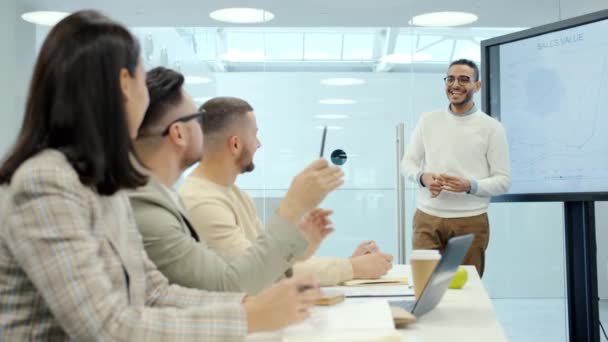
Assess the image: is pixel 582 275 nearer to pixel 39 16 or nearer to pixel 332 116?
pixel 332 116

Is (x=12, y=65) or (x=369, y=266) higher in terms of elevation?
(x=12, y=65)

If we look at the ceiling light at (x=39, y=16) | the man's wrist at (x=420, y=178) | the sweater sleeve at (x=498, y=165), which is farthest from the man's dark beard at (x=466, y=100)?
the ceiling light at (x=39, y=16)

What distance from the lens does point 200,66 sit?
539cm

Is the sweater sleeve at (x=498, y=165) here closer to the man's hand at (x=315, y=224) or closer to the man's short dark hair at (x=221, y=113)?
the man's short dark hair at (x=221, y=113)

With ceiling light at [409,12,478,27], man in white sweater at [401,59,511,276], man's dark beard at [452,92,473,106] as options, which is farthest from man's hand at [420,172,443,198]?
ceiling light at [409,12,478,27]

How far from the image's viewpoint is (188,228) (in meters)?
1.45

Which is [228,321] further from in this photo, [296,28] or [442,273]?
[296,28]

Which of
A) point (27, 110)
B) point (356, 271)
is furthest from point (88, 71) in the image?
point (356, 271)

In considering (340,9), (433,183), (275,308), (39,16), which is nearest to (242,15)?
(340,9)

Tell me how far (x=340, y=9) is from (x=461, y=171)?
6.62 feet

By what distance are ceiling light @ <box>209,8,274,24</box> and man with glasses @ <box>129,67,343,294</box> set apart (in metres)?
3.86

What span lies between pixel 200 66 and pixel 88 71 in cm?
454

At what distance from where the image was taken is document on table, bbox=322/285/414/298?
1711 millimetres

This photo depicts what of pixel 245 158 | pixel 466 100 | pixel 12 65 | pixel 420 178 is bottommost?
pixel 420 178
